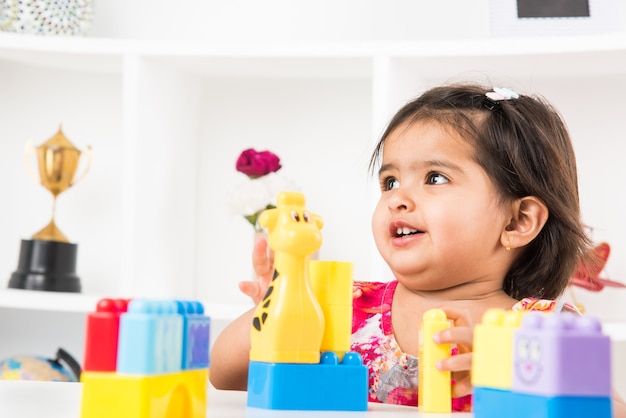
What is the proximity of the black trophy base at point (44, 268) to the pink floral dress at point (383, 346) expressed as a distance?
91 centimetres

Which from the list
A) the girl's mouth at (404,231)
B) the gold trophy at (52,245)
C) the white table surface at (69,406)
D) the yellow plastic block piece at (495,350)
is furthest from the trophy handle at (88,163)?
the yellow plastic block piece at (495,350)

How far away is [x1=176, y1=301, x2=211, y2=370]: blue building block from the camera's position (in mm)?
551

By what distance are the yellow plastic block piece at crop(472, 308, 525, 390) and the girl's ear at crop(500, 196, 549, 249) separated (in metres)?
0.75

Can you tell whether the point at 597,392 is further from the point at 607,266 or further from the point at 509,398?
the point at 607,266

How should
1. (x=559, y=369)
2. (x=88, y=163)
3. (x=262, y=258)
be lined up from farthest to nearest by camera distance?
1. (x=88, y=163)
2. (x=262, y=258)
3. (x=559, y=369)

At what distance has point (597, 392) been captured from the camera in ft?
1.40

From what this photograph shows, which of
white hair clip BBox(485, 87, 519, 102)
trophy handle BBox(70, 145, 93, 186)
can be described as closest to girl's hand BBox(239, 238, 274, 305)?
white hair clip BBox(485, 87, 519, 102)

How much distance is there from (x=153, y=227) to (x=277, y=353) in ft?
4.36

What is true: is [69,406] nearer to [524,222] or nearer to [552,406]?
[552,406]

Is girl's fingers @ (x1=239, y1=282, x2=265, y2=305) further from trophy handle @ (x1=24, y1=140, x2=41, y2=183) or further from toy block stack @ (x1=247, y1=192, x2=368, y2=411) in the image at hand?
trophy handle @ (x1=24, y1=140, x2=41, y2=183)

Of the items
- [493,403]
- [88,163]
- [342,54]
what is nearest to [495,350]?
[493,403]

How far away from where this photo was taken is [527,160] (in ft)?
4.00

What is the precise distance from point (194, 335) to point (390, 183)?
69 cm

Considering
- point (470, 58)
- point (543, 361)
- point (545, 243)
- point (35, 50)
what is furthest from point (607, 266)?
point (543, 361)
